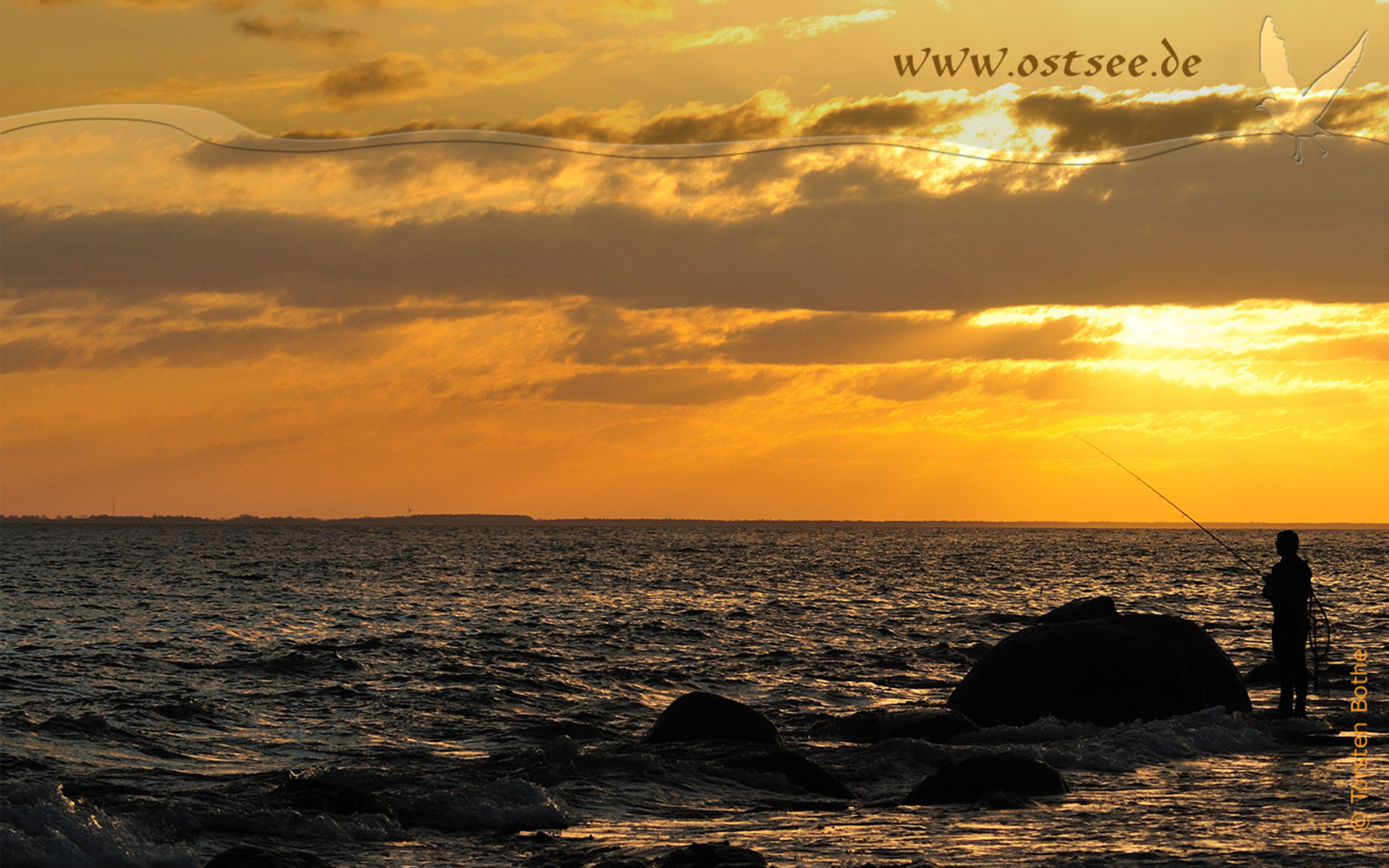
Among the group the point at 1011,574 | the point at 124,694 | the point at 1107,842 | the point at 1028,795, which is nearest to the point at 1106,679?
the point at 1028,795

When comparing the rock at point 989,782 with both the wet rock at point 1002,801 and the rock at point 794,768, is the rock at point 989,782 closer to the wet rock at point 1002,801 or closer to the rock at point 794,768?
the wet rock at point 1002,801

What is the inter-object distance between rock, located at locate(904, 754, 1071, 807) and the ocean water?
14.2 inches

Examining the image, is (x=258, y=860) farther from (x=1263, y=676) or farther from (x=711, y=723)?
(x=1263, y=676)

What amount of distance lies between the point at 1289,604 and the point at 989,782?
5.82m

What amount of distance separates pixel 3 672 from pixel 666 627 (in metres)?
15.7

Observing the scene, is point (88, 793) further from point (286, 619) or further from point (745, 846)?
point (286, 619)

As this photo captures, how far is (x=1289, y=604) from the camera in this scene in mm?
14789

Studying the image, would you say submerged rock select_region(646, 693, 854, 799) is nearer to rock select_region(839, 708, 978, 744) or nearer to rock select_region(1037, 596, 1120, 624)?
rock select_region(839, 708, 978, 744)

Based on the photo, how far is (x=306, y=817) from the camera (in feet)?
34.6

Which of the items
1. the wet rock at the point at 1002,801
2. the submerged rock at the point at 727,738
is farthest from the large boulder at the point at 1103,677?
the wet rock at the point at 1002,801

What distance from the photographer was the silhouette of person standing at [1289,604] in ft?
48.6

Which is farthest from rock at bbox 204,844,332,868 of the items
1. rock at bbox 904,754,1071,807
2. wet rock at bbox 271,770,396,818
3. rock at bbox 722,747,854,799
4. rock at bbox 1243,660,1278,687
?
rock at bbox 1243,660,1278,687

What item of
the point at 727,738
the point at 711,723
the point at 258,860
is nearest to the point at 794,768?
the point at 727,738

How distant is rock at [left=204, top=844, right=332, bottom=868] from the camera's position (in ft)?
27.6
